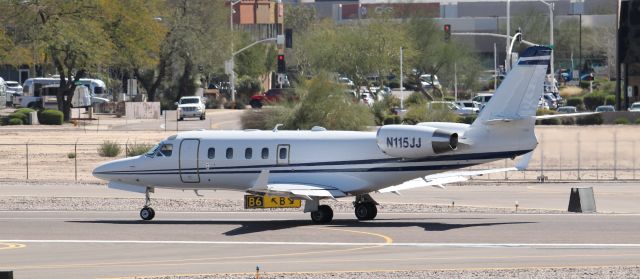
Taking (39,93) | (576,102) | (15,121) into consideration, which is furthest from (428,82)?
(15,121)

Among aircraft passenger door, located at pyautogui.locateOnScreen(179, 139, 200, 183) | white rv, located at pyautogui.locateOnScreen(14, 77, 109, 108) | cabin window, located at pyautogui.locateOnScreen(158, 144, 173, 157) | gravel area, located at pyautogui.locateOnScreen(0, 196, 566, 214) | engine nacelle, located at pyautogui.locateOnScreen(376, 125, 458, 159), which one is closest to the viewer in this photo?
engine nacelle, located at pyautogui.locateOnScreen(376, 125, 458, 159)

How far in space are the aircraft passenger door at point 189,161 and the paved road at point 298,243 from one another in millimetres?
1134

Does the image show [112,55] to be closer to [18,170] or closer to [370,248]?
[18,170]

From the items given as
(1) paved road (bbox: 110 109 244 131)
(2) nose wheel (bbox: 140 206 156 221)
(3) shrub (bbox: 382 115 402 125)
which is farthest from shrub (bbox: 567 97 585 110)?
(2) nose wheel (bbox: 140 206 156 221)

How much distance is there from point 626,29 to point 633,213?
167 ft

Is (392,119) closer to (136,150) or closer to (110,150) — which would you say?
(110,150)

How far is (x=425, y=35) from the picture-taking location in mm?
114250

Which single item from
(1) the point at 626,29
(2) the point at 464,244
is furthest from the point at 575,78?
(2) the point at 464,244

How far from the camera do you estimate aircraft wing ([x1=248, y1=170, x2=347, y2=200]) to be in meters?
29.4

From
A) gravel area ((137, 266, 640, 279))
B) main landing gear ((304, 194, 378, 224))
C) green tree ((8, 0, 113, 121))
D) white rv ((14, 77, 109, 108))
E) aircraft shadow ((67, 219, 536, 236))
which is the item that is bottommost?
aircraft shadow ((67, 219, 536, 236))

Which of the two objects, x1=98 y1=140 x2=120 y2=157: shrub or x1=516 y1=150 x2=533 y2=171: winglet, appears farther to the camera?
x1=98 y1=140 x2=120 y2=157: shrub

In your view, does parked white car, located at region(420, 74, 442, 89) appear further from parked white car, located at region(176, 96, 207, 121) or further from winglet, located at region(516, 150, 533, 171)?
winglet, located at region(516, 150, 533, 171)

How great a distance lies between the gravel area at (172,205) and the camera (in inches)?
1409

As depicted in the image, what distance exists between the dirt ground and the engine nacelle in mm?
18407
